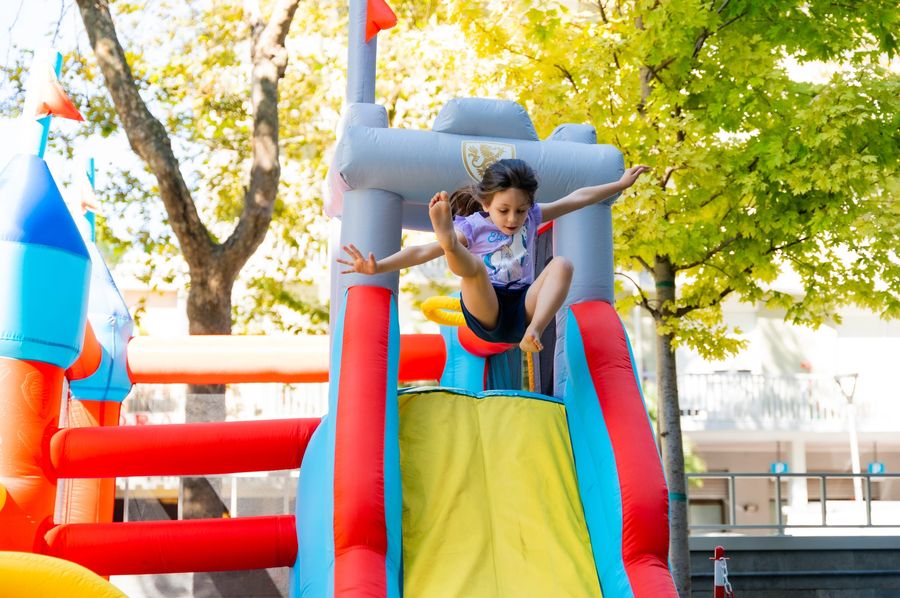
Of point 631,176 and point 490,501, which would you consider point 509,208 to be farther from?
point 490,501

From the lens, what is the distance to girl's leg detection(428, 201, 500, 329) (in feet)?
13.1

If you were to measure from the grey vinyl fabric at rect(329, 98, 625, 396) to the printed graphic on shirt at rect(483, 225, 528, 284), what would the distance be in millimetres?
636

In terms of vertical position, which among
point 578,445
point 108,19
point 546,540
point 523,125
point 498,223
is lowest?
point 546,540

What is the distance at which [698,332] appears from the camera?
9.13 meters

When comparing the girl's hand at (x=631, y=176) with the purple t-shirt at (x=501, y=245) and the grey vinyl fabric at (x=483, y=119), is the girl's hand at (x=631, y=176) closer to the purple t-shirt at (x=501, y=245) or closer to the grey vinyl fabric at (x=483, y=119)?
the purple t-shirt at (x=501, y=245)

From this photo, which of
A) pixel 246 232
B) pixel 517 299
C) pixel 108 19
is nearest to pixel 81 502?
pixel 246 232

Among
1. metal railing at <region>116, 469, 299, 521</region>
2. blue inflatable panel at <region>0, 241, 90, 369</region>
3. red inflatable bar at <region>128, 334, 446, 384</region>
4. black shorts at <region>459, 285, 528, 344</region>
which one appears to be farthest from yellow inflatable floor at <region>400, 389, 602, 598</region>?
metal railing at <region>116, 469, 299, 521</region>

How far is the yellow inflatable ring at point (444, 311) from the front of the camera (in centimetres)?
674

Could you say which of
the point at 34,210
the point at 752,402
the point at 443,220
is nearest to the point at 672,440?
the point at 443,220

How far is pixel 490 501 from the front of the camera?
4719 mm

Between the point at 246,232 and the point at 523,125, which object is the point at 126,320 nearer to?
the point at 246,232

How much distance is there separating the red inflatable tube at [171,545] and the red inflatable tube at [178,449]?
0.32 meters

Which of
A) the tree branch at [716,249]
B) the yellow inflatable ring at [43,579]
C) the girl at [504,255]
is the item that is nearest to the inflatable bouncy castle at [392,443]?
the girl at [504,255]

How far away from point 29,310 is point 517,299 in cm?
268
